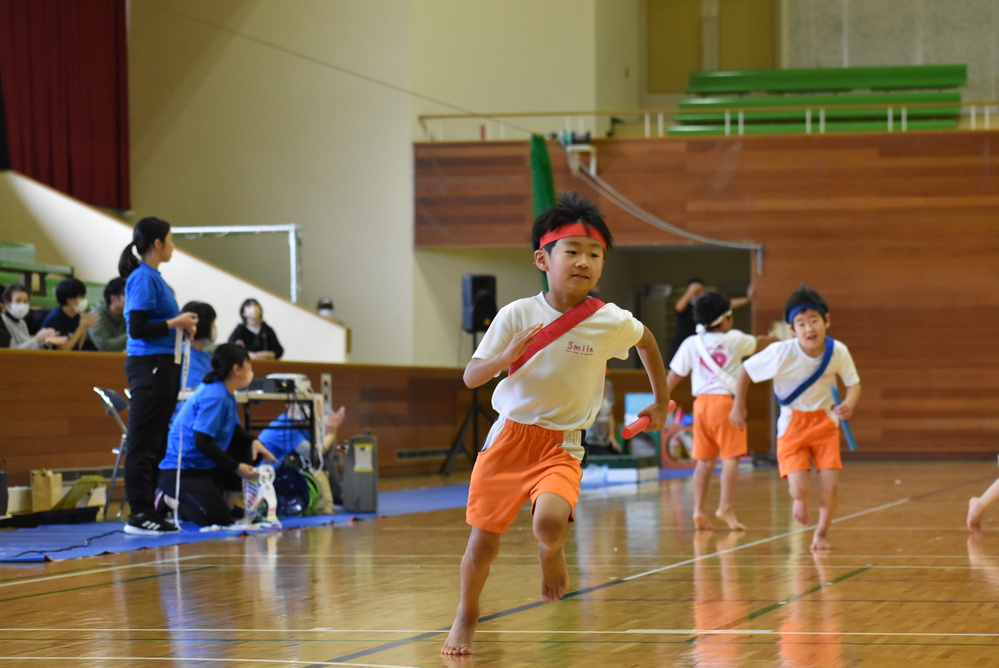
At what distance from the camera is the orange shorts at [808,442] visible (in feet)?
20.7

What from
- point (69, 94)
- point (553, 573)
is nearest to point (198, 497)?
point (553, 573)

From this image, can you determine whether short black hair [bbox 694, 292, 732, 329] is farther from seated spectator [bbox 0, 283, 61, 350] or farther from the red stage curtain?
the red stage curtain

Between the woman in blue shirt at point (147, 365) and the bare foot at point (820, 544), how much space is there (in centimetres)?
344

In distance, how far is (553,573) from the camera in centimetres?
345

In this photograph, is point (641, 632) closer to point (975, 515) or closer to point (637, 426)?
point (637, 426)

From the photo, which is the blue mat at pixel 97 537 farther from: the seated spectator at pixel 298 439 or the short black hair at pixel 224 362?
the short black hair at pixel 224 362

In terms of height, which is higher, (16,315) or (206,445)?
(16,315)

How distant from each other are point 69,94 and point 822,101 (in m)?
10.2

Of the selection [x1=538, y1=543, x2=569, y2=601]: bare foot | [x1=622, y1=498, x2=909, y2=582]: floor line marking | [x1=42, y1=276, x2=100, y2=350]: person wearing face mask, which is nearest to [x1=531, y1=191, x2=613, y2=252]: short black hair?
[x1=538, y1=543, x2=569, y2=601]: bare foot

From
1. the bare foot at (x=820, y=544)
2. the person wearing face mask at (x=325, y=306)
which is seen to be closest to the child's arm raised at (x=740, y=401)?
the bare foot at (x=820, y=544)

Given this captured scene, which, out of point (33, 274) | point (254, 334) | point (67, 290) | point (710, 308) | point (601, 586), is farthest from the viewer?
point (33, 274)

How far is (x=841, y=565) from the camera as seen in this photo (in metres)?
5.33

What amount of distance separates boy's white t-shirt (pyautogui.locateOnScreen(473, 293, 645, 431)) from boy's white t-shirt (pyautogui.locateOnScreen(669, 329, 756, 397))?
3865mm

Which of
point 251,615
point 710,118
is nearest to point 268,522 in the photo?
point 251,615
